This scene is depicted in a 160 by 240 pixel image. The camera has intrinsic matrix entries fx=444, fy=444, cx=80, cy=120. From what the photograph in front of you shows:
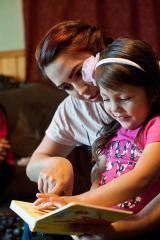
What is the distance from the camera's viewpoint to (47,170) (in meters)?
1.26

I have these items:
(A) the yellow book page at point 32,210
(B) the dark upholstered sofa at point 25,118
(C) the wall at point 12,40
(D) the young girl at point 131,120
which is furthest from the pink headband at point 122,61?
(C) the wall at point 12,40

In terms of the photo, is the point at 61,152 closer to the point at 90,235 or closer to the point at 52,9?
the point at 90,235

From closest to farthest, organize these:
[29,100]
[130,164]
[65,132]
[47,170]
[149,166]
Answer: [149,166]
[130,164]
[47,170]
[65,132]
[29,100]

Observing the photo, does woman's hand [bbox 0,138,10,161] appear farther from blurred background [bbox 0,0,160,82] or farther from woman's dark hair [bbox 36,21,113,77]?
woman's dark hair [bbox 36,21,113,77]

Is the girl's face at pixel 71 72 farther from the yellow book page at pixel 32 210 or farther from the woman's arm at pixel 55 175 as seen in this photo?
the yellow book page at pixel 32 210

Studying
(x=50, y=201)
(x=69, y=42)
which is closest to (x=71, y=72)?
(x=69, y=42)

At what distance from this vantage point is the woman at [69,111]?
120 cm

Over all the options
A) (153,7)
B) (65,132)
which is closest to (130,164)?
(65,132)

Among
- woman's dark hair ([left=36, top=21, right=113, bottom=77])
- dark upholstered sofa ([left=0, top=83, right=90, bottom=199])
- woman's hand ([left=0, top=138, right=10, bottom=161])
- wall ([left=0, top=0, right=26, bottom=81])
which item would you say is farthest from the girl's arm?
wall ([left=0, top=0, right=26, bottom=81])

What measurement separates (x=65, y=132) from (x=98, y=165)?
0.25m

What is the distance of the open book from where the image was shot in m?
0.87

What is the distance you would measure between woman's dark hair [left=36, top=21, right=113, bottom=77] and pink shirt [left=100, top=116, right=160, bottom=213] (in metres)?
0.28

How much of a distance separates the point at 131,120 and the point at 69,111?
0.39 m

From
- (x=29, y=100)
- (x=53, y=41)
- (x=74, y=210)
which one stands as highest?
(x=53, y=41)
